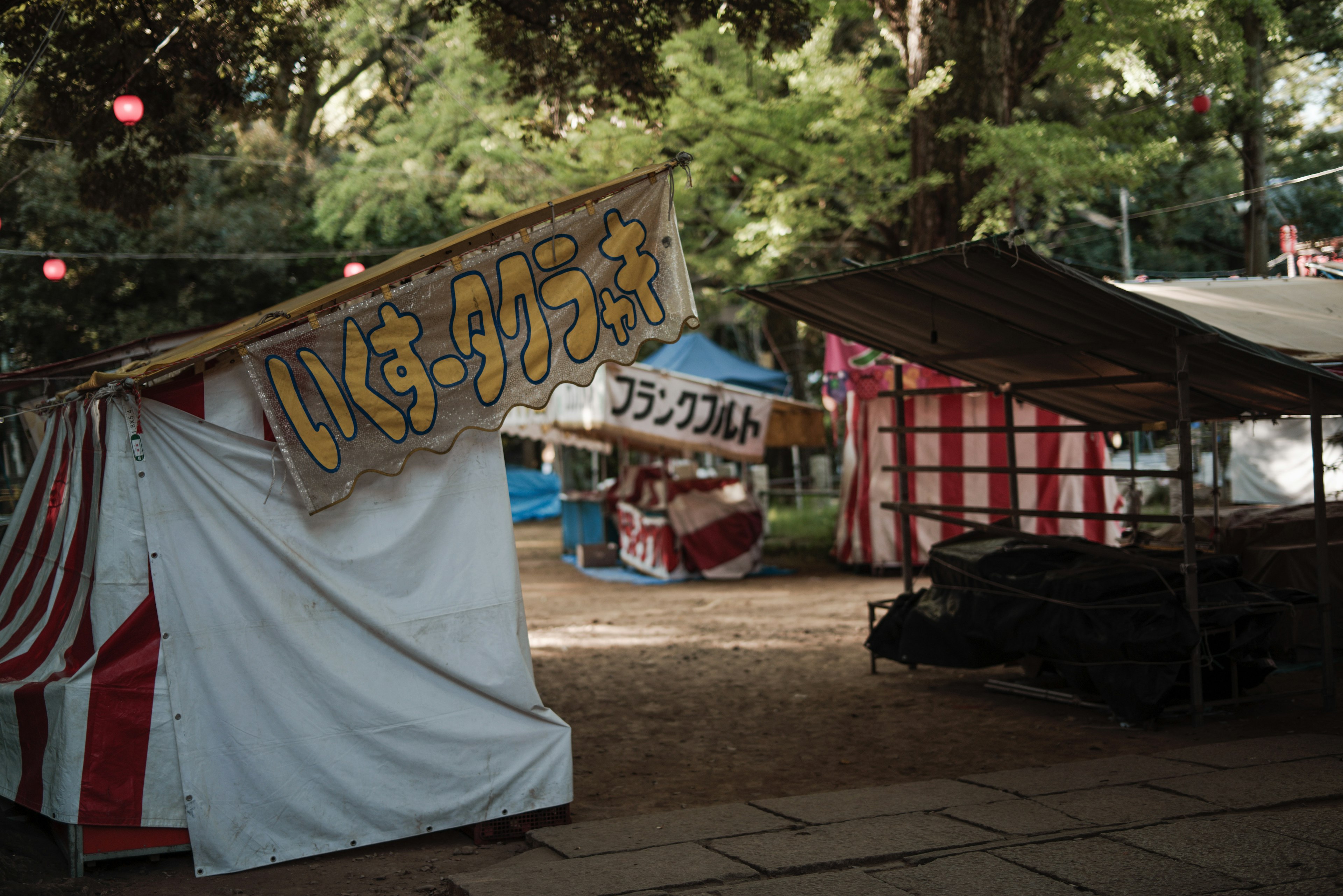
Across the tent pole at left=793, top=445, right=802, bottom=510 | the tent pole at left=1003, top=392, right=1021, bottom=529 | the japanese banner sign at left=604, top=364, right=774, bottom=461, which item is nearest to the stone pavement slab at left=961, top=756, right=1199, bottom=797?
the tent pole at left=1003, top=392, right=1021, bottom=529

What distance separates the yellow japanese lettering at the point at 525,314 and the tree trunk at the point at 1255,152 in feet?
43.6

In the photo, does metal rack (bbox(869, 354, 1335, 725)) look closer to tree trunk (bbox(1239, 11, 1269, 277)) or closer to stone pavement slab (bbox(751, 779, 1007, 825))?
stone pavement slab (bbox(751, 779, 1007, 825))

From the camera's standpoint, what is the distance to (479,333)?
5.02 m

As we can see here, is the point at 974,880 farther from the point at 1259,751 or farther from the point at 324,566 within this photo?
the point at 324,566

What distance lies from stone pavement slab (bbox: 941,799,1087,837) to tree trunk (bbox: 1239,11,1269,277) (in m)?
12.7

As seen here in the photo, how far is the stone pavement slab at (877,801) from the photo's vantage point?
484 centimetres

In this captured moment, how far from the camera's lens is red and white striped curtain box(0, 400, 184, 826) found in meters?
4.35

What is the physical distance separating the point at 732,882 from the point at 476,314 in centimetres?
271

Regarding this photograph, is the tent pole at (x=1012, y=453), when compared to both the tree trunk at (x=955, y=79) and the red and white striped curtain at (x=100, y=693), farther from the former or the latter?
the red and white striped curtain at (x=100, y=693)

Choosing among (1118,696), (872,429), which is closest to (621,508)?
(872,429)

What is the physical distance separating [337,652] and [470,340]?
1.53 metres

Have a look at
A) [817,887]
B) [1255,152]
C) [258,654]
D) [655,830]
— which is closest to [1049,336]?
[655,830]

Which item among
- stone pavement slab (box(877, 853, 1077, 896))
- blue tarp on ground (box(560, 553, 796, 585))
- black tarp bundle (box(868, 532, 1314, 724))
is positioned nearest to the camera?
stone pavement slab (box(877, 853, 1077, 896))

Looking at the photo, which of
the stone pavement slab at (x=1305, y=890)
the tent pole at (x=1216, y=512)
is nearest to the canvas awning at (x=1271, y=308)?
the tent pole at (x=1216, y=512)
